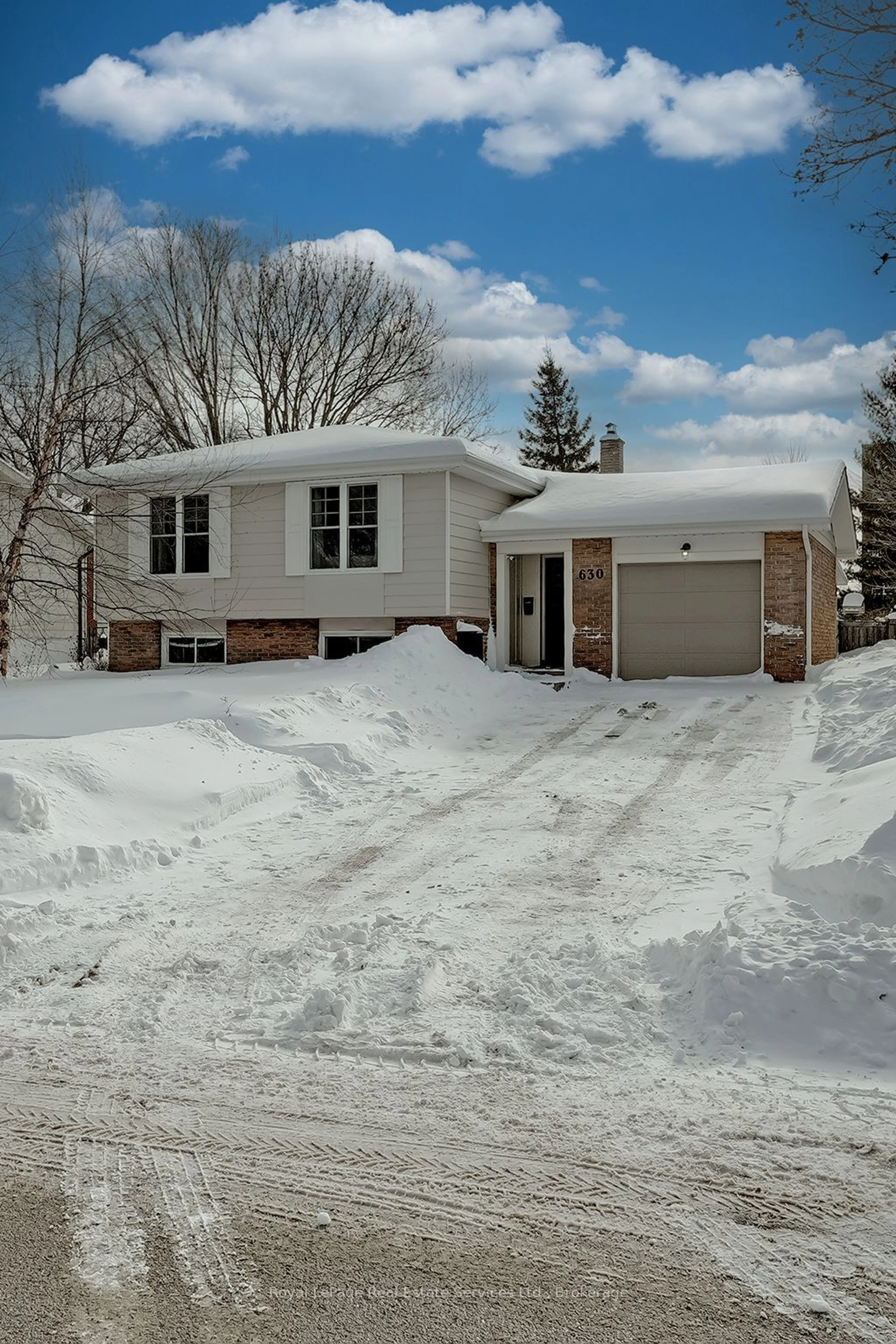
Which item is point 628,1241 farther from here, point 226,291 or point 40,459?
point 226,291

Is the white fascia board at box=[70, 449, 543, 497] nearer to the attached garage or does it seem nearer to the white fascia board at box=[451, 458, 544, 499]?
the white fascia board at box=[451, 458, 544, 499]

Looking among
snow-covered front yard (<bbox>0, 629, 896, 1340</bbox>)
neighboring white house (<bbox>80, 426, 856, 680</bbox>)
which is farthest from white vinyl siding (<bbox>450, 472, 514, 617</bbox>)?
snow-covered front yard (<bbox>0, 629, 896, 1340</bbox>)

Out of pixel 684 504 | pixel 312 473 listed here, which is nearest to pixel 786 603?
pixel 684 504

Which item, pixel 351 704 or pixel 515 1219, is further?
pixel 351 704

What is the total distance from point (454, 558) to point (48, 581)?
714 cm

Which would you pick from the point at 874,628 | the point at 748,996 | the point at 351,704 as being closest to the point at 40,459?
the point at 351,704

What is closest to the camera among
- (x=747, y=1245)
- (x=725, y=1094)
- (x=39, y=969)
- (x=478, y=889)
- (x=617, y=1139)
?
(x=747, y=1245)

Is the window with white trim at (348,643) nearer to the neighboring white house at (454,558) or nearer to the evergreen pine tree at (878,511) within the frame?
the neighboring white house at (454,558)

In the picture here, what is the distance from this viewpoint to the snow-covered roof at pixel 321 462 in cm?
1642

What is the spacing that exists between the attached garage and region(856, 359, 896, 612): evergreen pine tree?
568 inches

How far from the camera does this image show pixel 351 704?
12.5 metres

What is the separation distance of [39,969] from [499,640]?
13134 millimetres

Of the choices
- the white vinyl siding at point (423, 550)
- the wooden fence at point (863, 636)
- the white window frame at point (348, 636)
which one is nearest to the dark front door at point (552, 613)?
the white vinyl siding at point (423, 550)

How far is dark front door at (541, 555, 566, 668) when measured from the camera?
19.0 metres
